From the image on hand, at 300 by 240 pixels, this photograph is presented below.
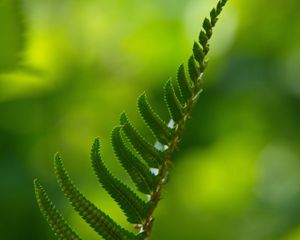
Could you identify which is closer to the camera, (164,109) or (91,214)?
(91,214)

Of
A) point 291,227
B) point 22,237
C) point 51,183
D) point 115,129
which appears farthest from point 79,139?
point 115,129

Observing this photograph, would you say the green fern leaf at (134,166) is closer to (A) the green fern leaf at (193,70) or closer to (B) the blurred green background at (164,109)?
(A) the green fern leaf at (193,70)

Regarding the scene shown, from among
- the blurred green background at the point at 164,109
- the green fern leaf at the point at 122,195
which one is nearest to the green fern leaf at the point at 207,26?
the green fern leaf at the point at 122,195

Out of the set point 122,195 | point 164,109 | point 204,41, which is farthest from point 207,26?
Result: point 164,109

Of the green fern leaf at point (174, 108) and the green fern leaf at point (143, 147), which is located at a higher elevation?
the green fern leaf at point (174, 108)

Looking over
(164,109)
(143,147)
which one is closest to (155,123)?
(143,147)

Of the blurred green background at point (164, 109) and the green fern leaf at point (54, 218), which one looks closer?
the green fern leaf at point (54, 218)

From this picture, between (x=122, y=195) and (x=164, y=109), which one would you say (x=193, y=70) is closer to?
(x=122, y=195)

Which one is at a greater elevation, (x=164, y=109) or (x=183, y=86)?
(x=183, y=86)

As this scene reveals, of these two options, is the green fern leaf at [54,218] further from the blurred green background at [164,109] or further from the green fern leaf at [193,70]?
the blurred green background at [164,109]
